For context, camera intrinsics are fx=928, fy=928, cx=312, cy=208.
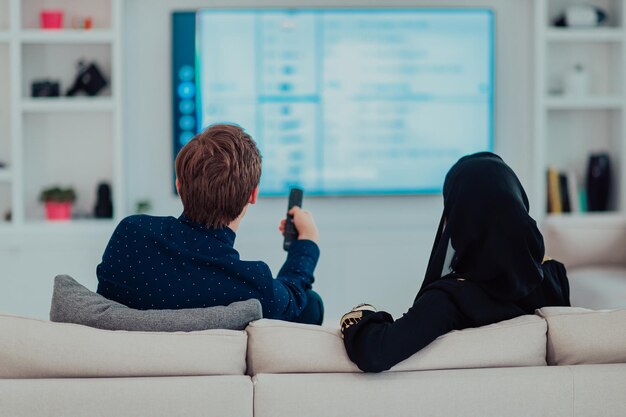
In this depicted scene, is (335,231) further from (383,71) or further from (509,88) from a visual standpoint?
(509,88)

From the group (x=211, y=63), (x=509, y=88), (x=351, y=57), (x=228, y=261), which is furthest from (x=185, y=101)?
(x=228, y=261)

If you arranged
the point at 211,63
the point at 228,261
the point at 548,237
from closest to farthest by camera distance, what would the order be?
the point at 228,261
the point at 548,237
the point at 211,63

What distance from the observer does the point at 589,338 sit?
1754 millimetres

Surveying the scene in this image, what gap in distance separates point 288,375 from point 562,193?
3.70m

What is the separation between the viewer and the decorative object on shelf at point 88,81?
4.85 meters

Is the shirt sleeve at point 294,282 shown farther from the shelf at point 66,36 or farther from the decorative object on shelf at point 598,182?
the decorative object on shelf at point 598,182

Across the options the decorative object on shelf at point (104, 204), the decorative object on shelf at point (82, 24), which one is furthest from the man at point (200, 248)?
Result: the decorative object on shelf at point (82, 24)

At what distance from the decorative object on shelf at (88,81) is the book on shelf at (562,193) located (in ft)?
8.07

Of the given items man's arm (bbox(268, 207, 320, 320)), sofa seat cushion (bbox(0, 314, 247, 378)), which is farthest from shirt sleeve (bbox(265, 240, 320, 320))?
sofa seat cushion (bbox(0, 314, 247, 378))

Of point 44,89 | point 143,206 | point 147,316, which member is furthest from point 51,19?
point 147,316

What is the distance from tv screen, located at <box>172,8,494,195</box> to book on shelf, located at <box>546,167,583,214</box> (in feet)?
1.34

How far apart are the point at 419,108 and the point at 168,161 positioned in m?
1.40

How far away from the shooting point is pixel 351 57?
4.99 meters

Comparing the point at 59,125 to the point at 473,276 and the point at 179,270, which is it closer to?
the point at 179,270
